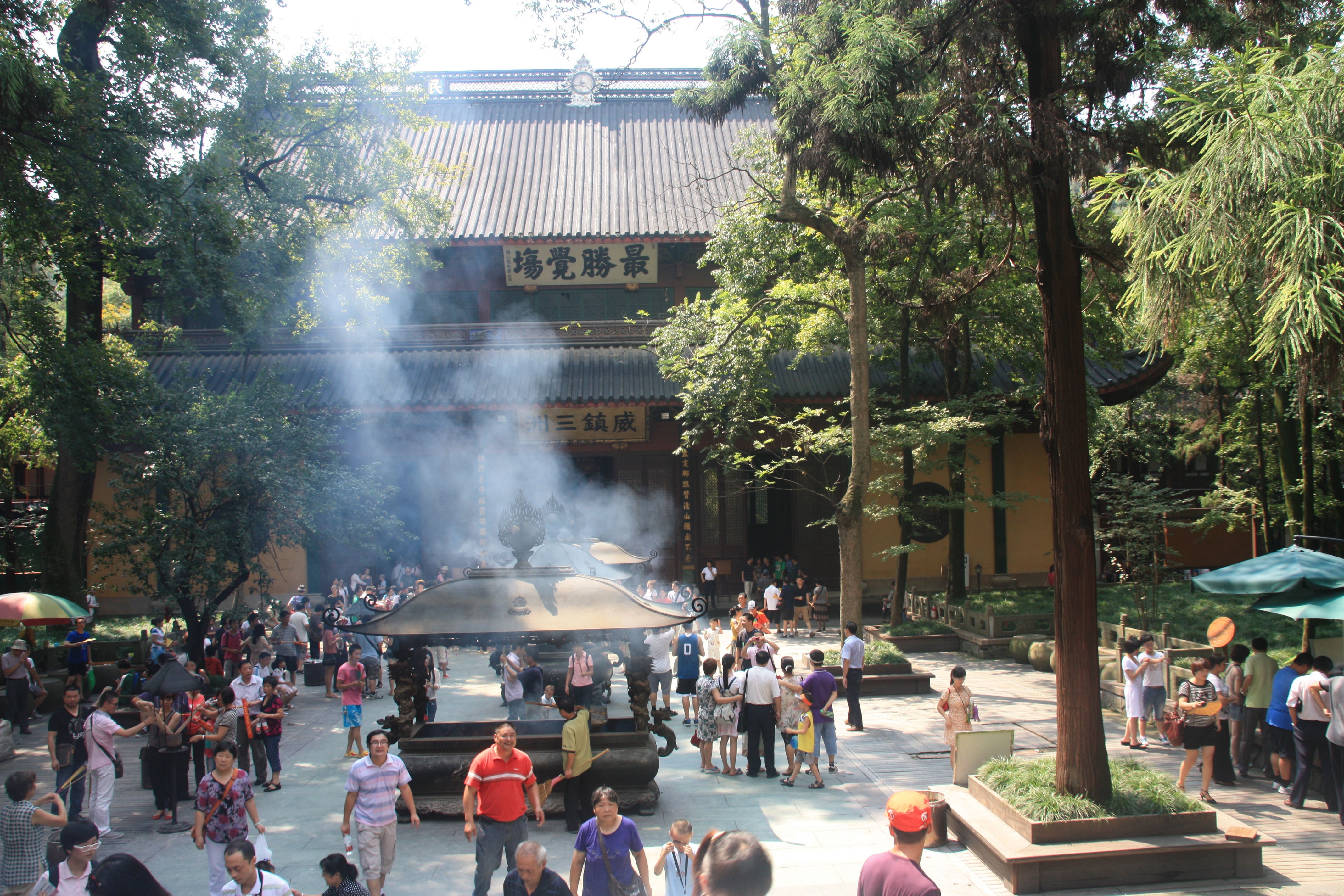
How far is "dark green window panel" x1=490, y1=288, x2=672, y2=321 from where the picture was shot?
869 inches

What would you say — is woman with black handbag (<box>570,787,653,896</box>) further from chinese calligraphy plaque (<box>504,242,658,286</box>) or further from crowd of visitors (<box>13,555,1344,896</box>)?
chinese calligraphy plaque (<box>504,242,658,286</box>)

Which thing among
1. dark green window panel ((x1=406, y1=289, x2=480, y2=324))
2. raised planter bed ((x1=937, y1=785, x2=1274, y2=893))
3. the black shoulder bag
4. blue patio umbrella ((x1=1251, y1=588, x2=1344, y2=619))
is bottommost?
raised planter bed ((x1=937, y1=785, x2=1274, y2=893))

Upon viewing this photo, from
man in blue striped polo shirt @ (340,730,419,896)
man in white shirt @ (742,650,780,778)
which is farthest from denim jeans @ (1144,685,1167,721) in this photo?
man in blue striped polo shirt @ (340,730,419,896)

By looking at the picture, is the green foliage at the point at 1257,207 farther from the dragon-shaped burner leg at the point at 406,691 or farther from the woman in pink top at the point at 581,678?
the dragon-shaped burner leg at the point at 406,691

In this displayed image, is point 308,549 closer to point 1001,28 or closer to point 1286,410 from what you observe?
point 1001,28

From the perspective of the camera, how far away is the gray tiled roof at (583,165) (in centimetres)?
2139

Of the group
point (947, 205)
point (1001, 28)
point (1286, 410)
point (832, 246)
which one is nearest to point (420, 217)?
point (832, 246)

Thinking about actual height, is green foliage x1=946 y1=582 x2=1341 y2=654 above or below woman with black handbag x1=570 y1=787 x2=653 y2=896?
above

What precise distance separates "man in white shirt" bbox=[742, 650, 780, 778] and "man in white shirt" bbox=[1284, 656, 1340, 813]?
488 cm

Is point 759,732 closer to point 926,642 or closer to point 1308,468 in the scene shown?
point 926,642

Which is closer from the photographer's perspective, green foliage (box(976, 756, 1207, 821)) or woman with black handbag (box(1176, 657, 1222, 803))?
green foliage (box(976, 756, 1207, 821))

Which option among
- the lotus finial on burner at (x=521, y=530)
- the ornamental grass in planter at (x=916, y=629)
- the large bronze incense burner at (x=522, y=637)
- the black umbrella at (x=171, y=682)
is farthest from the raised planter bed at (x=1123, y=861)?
the ornamental grass in planter at (x=916, y=629)

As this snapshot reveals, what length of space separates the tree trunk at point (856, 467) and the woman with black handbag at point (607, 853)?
307 inches

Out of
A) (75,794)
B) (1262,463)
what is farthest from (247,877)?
(1262,463)
